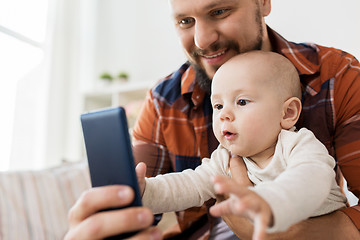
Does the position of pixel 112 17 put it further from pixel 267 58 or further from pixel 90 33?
pixel 267 58

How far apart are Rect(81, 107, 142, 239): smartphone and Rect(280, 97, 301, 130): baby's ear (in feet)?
1.30

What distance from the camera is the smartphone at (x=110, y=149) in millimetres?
573

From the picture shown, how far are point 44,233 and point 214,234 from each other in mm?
948

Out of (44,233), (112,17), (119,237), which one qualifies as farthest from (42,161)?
(119,237)

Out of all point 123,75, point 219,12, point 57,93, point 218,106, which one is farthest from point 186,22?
point 57,93

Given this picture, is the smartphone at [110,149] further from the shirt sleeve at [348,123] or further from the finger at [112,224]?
the shirt sleeve at [348,123]

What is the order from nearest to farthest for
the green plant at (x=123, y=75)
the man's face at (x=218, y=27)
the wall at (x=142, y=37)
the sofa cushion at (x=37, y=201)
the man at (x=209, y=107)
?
the man at (x=209, y=107) → the man's face at (x=218, y=27) → the wall at (x=142, y=37) → the sofa cushion at (x=37, y=201) → the green plant at (x=123, y=75)

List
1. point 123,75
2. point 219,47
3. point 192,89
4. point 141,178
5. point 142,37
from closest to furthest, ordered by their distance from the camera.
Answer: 1. point 141,178
2. point 219,47
3. point 192,89
4. point 123,75
5. point 142,37

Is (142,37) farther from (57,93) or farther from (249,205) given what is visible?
(249,205)

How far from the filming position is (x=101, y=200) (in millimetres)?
564

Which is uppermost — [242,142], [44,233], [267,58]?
[267,58]

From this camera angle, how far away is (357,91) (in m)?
0.94

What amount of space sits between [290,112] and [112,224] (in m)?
0.51

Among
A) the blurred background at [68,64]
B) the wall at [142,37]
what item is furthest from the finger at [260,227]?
the blurred background at [68,64]
